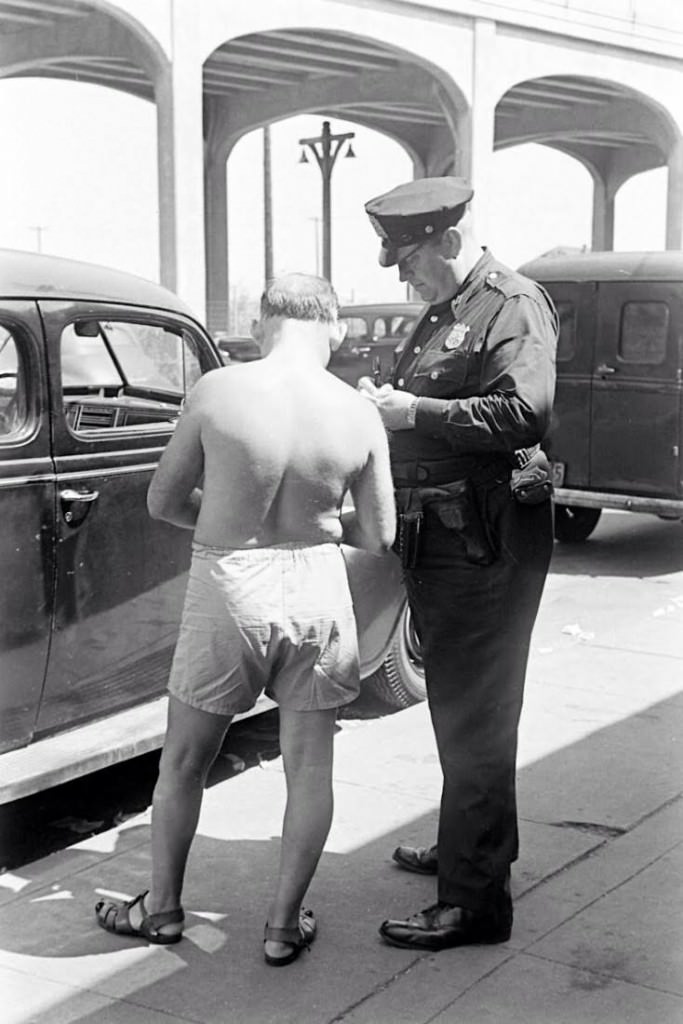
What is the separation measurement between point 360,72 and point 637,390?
54.3ft

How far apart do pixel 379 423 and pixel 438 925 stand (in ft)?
4.39

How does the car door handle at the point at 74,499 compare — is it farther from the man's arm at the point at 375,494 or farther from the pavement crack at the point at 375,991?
the pavement crack at the point at 375,991

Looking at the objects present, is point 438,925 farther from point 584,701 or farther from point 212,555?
point 584,701

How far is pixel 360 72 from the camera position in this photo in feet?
81.9

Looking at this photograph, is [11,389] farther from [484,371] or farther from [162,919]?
[162,919]

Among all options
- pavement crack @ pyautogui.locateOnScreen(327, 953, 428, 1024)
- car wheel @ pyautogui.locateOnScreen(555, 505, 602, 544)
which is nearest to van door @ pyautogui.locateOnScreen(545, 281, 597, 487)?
car wheel @ pyautogui.locateOnScreen(555, 505, 602, 544)

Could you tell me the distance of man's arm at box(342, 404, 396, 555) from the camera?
11.1ft

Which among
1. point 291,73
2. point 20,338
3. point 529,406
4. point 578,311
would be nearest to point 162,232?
point 291,73

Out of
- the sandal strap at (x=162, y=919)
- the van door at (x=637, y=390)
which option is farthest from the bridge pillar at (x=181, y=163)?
the sandal strap at (x=162, y=919)

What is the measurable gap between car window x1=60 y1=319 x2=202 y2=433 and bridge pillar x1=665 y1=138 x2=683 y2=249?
22.8m

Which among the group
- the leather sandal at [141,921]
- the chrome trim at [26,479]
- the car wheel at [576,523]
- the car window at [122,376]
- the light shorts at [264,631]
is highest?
the car window at [122,376]

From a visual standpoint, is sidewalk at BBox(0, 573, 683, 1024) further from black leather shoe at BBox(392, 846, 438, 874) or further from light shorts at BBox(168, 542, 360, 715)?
light shorts at BBox(168, 542, 360, 715)

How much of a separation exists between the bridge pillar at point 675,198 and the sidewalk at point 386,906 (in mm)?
22755

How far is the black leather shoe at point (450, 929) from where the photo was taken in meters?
3.49
